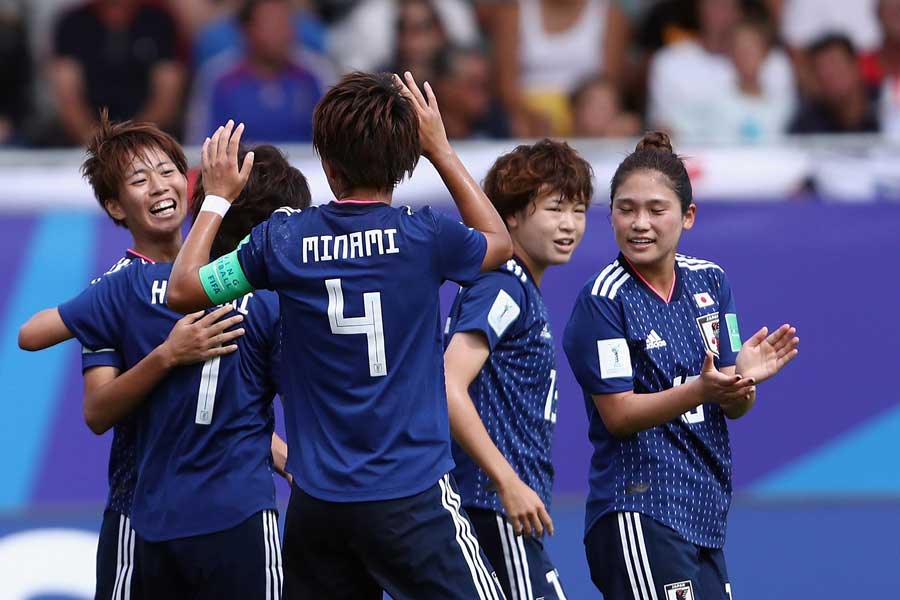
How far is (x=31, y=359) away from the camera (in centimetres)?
648

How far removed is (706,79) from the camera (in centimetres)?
892

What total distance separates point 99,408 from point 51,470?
2.48m

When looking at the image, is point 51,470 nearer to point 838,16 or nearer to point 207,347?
point 207,347

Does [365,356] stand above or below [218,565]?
above

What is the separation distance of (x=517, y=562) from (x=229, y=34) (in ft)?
17.9

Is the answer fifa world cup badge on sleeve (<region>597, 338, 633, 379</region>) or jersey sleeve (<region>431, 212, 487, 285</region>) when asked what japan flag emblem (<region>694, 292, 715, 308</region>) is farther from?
jersey sleeve (<region>431, 212, 487, 285</region>)

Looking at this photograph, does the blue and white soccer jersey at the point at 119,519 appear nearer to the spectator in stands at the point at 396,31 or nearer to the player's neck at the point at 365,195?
the player's neck at the point at 365,195

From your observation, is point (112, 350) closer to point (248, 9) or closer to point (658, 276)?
point (658, 276)

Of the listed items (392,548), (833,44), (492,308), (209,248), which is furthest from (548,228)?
(833,44)

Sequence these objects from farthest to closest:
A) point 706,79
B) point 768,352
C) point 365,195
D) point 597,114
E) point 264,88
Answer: point 706,79, point 597,114, point 264,88, point 768,352, point 365,195

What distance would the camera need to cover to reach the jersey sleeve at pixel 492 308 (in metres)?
4.18

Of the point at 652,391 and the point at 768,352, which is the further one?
the point at 652,391

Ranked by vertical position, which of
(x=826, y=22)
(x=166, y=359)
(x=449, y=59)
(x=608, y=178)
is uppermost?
(x=826, y=22)

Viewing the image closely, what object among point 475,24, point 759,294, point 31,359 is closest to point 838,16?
point 475,24
